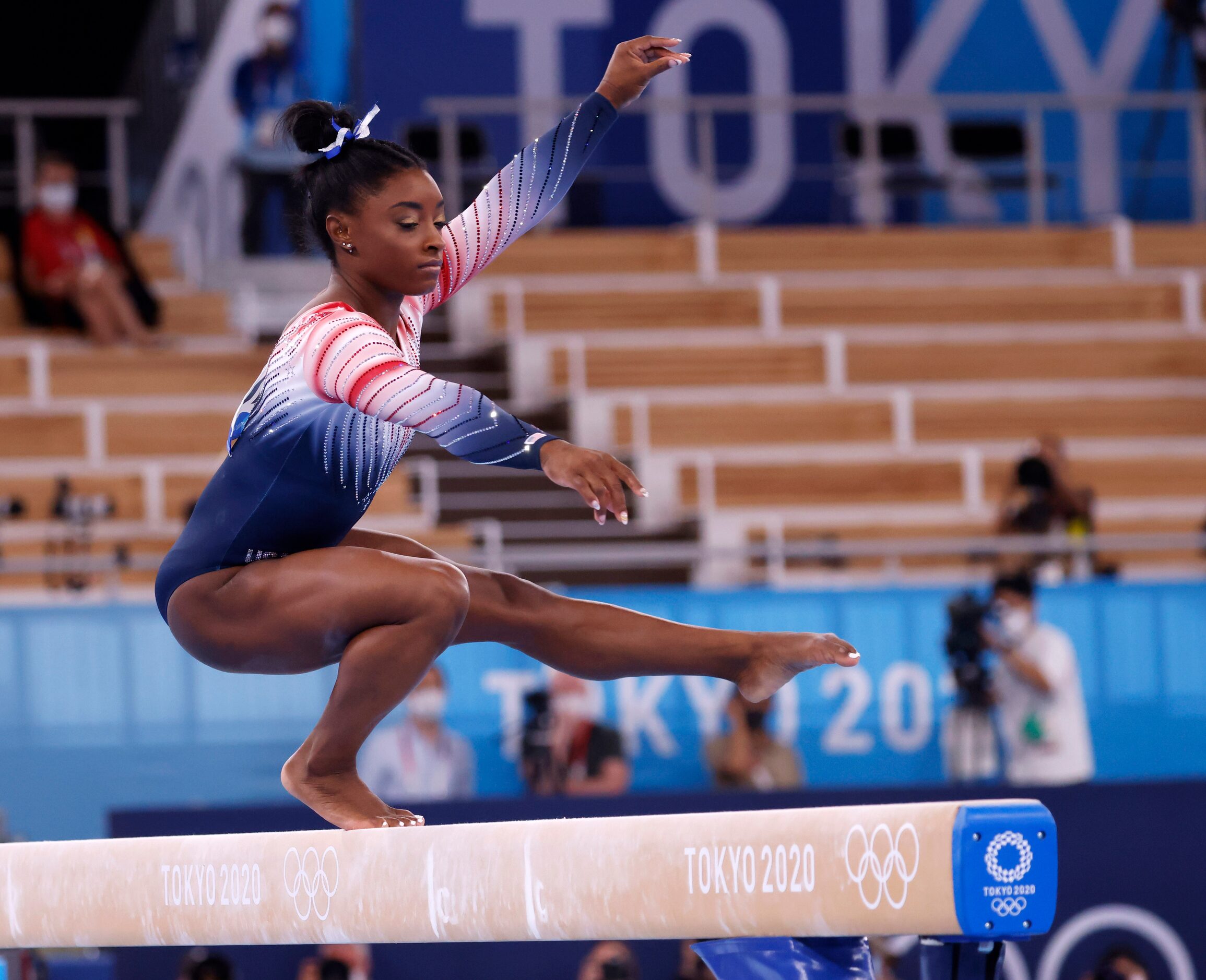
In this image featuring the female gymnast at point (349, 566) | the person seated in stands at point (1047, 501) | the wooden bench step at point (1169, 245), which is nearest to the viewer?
the female gymnast at point (349, 566)

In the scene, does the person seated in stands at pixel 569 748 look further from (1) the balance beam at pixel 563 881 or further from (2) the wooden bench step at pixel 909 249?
(2) the wooden bench step at pixel 909 249

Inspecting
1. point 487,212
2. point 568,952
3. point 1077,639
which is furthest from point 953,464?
point 487,212

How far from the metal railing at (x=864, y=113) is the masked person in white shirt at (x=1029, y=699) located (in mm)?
5460

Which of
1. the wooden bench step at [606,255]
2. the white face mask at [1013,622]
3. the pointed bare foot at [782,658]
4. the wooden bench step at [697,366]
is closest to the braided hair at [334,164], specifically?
the pointed bare foot at [782,658]

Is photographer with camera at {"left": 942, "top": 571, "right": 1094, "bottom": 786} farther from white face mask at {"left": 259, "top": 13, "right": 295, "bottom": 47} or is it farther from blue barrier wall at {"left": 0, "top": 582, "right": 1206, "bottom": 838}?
white face mask at {"left": 259, "top": 13, "right": 295, "bottom": 47}

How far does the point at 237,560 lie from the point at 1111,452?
8054 mm

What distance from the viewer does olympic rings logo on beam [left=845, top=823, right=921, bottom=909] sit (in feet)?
8.75

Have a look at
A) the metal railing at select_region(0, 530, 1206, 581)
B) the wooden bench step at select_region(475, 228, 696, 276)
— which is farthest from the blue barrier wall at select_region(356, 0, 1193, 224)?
the metal railing at select_region(0, 530, 1206, 581)

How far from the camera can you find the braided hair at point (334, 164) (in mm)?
3518

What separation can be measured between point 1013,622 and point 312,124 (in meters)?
4.63

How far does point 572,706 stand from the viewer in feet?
24.5

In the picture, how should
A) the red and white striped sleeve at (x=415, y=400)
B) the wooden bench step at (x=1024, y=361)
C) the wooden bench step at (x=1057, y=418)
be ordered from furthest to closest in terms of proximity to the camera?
the wooden bench step at (x=1024, y=361) < the wooden bench step at (x=1057, y=418) < the red and white striped sleeve at (x=415, y=400)

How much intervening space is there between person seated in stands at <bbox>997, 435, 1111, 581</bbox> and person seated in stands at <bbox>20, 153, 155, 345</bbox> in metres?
5.06

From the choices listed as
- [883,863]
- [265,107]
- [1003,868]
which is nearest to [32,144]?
[265,107]
